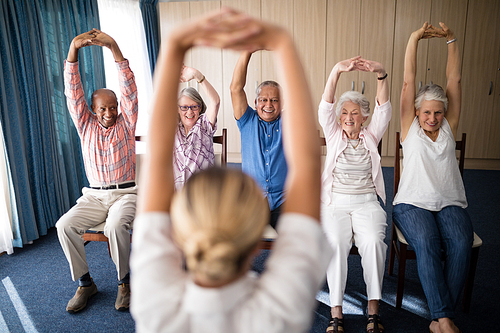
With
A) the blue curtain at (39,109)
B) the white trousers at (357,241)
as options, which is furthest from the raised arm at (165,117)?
the blue curtain at (39,109)

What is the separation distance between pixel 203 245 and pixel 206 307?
108mm

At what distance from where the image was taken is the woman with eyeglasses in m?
2.26

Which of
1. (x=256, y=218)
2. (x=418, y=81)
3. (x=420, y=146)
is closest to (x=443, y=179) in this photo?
(x=420, y=146)

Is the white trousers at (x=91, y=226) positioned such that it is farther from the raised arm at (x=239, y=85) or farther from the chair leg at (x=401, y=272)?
the chair leg at (x=401, y=272)

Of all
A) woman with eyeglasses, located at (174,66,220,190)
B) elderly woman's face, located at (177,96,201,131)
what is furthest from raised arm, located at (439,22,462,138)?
elderly woman's face, located at (177,96,201,131)

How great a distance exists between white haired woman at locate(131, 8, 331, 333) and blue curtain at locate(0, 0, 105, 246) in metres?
2.85

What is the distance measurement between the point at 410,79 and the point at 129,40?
388cm

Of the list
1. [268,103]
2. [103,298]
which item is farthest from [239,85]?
[103,298]

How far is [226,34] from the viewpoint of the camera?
50cm

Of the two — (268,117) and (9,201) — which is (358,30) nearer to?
(268,117)

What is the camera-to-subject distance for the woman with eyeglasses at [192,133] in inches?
89.0

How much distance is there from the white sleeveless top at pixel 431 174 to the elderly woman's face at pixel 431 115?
4 cm

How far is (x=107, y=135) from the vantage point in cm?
235

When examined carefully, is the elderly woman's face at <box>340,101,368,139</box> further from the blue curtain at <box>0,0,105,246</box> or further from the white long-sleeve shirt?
the blue curtain at <box>0,0,105,246</box>
